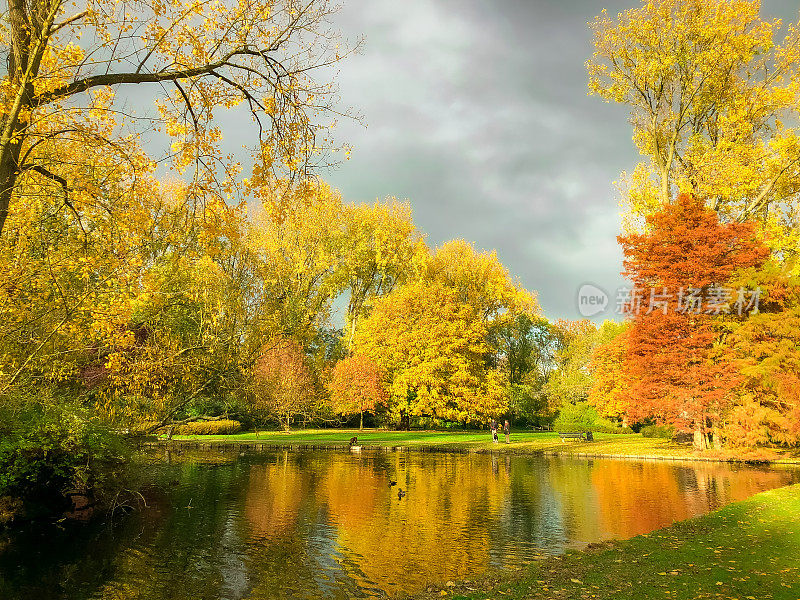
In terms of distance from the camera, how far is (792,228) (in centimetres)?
2695

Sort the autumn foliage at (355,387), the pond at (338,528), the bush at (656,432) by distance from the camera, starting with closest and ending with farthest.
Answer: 1. the pond at (338,528)
2. the bush at (656,432)
3. the autumn foliage at (355,387)

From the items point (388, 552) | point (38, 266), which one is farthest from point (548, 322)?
point (38, 266)

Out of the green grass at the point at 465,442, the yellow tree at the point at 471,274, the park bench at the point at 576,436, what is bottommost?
the green grass at the point at 465,442

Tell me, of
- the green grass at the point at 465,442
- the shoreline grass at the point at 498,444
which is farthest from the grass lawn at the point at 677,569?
the green grass at the point at 465,442

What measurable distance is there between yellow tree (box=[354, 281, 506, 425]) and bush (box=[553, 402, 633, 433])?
5.95 metres

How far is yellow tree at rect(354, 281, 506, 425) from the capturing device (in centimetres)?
4084

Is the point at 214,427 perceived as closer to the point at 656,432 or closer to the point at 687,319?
the point at 687,319

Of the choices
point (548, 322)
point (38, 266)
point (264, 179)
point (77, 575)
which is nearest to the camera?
point (264, 179)

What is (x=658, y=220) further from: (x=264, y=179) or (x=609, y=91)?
(x=264, y=179)

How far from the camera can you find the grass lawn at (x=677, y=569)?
267 inches

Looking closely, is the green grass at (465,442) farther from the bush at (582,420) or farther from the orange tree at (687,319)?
the bush at (582,420)

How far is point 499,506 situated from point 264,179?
10.9 metres

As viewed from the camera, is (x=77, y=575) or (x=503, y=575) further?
(x=77, y=575)

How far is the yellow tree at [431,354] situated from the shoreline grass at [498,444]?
324 centimetres
